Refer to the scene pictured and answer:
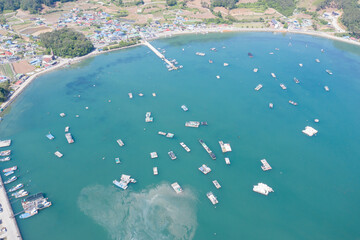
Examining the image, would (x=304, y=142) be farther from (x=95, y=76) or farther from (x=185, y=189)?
(x=95, y=76)

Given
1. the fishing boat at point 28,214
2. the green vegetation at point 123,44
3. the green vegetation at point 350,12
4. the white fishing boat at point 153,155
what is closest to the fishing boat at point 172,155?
the white fishing boat at point 153,155

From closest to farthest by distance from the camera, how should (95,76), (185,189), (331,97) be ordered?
(185,189) → (331,97) → (95,76)

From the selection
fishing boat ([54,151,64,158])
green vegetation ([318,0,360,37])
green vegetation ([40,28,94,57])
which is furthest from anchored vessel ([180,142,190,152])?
green vegetation ([318,0,360,37])

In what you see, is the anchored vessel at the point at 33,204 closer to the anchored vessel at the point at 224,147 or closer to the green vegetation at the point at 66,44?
the anchored vessel at the point at 224,147

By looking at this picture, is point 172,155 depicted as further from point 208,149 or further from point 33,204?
point 33,204

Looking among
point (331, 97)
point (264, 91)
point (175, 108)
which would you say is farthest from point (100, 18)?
point (331, 97)

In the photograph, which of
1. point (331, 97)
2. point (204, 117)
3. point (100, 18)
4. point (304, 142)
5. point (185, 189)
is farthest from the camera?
point (100, 18)

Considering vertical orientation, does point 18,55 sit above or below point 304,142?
above

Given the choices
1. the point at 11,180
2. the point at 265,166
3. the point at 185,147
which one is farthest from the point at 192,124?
the point at 11,180
